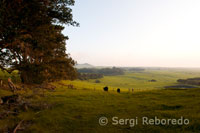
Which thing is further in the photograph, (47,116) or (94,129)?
(47,116)

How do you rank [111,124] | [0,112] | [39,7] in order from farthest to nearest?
1. [39,7]
2. [0,112]
3. [111,124]

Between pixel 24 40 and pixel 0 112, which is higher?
pixel 24 40

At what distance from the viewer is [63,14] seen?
1488cm

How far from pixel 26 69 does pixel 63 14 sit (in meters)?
8.42

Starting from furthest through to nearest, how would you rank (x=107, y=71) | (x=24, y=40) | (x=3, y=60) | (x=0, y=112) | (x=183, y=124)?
(x=107, y=71) → (x=3, y=60) → (x=24, y=40) → (x=0, y=112) → (x=183, y=124)

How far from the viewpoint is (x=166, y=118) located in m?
9.18

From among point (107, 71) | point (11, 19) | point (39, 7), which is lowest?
point (107, 71)

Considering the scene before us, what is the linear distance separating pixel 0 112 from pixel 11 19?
29.3 feet

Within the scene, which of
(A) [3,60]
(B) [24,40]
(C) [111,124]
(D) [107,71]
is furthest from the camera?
(D) [107,71]

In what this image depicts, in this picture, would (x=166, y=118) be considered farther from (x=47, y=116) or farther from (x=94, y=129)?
(x=47, y=116)

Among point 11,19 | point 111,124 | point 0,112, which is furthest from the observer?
point 11,19

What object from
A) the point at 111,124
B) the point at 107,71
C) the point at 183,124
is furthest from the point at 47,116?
the point at 107,71

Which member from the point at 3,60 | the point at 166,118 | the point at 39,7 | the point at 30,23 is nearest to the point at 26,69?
the point at 30,23

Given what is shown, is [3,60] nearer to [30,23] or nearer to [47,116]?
[30,23]
